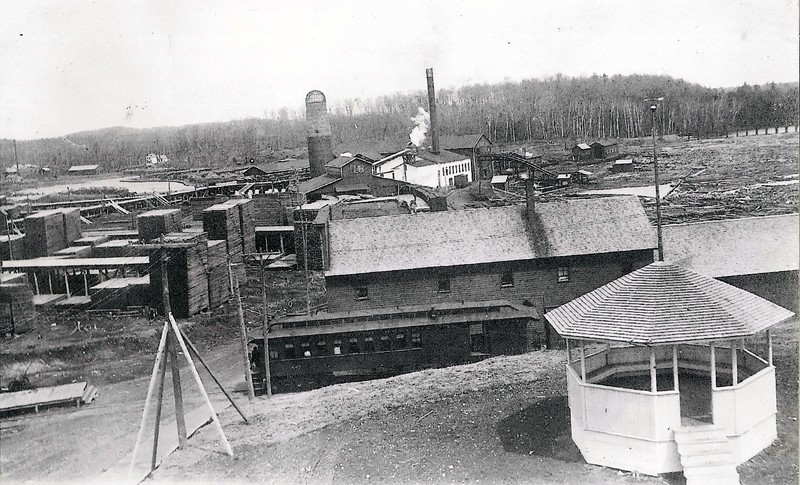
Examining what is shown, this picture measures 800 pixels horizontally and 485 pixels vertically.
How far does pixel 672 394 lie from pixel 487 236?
1805cm

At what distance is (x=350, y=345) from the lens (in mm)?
26516

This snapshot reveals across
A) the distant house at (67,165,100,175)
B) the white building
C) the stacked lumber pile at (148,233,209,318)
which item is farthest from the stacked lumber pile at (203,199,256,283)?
the white building

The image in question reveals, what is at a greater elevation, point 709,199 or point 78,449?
point 709,199

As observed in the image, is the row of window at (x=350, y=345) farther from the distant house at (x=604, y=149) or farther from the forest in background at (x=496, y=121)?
the distant house at (x=604, y=149)

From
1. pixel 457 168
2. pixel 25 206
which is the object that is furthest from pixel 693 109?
pixel 25 206

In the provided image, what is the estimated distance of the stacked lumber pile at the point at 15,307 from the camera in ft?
76.0

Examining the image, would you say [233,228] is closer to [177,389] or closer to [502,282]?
[502,282]

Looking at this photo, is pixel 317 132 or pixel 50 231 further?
pixel 317 132

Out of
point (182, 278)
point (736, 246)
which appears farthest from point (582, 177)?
point (182, 278)

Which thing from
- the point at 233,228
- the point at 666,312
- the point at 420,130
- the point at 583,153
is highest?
the point at 420,130

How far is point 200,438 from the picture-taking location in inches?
719

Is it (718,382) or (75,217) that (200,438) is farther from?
(75,217)

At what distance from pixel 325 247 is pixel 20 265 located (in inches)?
538

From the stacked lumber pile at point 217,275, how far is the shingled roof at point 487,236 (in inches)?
330
